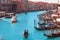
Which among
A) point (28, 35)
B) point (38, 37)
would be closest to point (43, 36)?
point (38, 37)

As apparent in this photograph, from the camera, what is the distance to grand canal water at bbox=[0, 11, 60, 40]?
2.72 metres

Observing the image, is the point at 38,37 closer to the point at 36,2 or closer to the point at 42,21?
the point at 42,21

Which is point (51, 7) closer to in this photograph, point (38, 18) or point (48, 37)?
point (38, 18)

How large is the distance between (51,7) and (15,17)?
65 cm

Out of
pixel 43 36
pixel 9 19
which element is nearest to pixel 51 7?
pixel 43 36

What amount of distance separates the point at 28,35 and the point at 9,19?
423 mm

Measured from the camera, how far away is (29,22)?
281 centimetres

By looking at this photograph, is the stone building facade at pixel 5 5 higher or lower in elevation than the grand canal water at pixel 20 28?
higher

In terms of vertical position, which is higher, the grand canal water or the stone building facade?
the stone building facade

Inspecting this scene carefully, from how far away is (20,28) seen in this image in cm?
277

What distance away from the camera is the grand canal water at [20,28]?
2722mm

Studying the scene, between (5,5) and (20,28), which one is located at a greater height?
(5,5)

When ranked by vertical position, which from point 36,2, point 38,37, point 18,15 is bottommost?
point 38,37

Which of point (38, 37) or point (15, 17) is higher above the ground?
point (15, 17)
